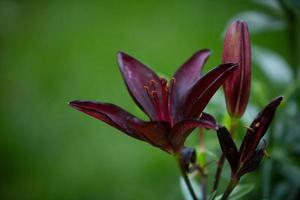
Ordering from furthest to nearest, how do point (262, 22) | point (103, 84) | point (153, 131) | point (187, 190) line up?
1. point (103, 84)
2. point (262, 22)
3. point (187, 190)
4. point (153, 131)

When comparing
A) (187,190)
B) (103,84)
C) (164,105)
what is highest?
(103,84)

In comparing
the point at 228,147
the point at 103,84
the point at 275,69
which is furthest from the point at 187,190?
the point at 103,84

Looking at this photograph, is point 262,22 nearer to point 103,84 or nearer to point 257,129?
point 257,129

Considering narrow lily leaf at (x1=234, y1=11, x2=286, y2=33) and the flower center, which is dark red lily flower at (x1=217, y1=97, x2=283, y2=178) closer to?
the flower center

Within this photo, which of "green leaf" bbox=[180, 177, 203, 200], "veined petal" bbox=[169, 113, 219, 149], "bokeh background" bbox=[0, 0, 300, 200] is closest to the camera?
"veined petal" bbox=[169, 113, 219, 149]

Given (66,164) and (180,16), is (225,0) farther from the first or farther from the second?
(66,164)

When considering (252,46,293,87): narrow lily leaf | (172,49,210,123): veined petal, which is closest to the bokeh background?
(252,46,293,87): narrow lily leaf

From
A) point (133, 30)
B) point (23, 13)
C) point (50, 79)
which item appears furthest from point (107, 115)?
point (23, 13)
